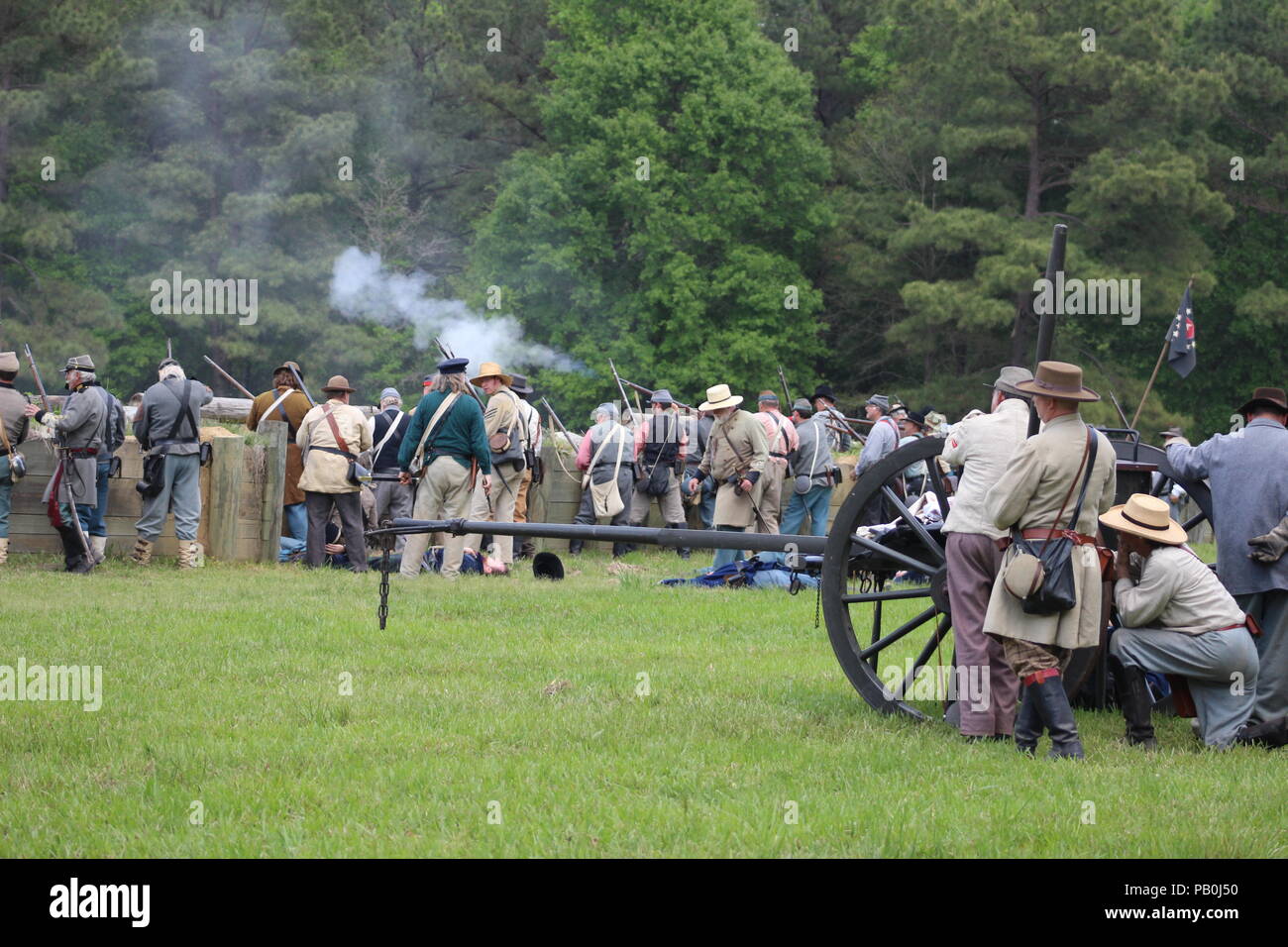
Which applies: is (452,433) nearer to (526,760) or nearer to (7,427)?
(7,427)

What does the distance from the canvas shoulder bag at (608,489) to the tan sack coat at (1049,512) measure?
416 inches

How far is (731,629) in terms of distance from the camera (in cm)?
1125

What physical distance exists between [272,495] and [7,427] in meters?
2.51

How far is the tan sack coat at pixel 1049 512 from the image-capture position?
687 centimetres

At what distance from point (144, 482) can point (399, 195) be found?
26807mm

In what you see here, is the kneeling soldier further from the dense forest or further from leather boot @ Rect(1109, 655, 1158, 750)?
the dense forest

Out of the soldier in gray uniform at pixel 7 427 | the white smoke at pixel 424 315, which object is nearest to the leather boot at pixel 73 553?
the soldier in gray uniform at pixel 7 427

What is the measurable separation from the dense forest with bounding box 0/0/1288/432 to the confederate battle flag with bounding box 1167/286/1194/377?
22759 millimetres

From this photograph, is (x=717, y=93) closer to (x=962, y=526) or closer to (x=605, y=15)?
(x=605, y=15)

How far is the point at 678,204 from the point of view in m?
37.4

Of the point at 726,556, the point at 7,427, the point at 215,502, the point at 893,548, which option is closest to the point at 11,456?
the point at 7,427

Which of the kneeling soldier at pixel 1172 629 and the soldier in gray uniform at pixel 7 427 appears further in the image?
the soldier in gray uniform at pixel 7 427

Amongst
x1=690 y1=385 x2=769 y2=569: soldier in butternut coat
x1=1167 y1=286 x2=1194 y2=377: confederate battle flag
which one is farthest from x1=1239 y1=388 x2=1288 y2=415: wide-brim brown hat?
x1=690 y1=385 x2=769 y2=569: soldier in butternut coat

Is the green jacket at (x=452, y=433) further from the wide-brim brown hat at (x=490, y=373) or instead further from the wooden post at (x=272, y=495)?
the wooden post at (x=272, y=495)
